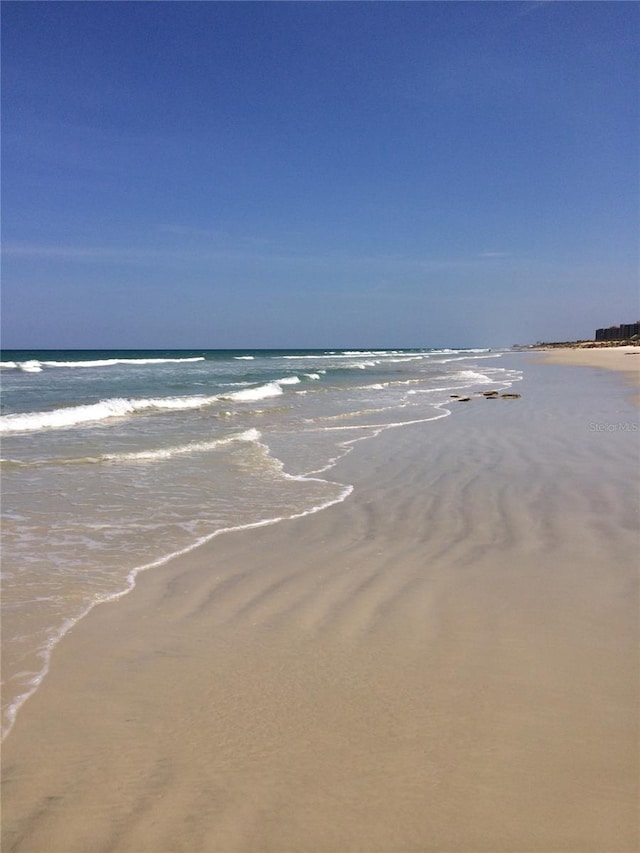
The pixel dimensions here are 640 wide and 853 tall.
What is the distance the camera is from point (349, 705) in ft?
9.06

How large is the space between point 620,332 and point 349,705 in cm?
11839

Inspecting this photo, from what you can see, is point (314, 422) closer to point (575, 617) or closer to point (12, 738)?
point (575, 617)

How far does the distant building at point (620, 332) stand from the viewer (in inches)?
3888

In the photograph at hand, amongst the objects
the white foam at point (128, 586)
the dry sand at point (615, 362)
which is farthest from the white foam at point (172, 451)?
the dry sand at point (615, 362)

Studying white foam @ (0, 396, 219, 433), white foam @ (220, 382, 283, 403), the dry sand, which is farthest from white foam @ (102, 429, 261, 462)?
the dry sand

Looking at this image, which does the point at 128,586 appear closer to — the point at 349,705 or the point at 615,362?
the point at 349,705

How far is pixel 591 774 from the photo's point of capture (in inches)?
90.2

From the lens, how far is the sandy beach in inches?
83.0

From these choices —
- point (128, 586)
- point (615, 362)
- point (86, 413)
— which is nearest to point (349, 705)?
point (128, 586)

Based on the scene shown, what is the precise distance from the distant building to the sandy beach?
320 ft

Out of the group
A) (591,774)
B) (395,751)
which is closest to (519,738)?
(591,774)

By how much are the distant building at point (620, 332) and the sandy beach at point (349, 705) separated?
97426mm

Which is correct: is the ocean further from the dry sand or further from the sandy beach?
the dry sand

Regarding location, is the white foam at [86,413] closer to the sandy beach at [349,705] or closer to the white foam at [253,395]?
the white foam at [253,395]
